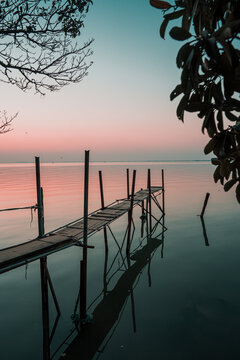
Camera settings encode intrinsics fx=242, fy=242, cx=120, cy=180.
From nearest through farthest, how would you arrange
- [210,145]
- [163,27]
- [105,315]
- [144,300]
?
[163,27] → [210,145] → [105,315] → [144,300]

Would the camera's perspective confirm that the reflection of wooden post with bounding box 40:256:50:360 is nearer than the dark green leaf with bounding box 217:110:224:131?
No

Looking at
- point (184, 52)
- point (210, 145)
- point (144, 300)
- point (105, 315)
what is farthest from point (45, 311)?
point (184, 52)

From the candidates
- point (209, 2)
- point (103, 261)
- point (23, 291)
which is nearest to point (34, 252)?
point (23, 291)

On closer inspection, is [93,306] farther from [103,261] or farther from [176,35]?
[176,35]

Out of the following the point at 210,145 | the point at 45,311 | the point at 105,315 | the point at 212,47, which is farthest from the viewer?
the point at 105,315

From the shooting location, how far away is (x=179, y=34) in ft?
7.07

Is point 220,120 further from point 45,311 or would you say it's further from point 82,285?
point 45,311

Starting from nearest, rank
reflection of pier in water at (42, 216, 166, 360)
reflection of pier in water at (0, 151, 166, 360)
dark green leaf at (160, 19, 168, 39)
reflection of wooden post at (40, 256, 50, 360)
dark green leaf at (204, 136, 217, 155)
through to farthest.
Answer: dark green leaf at (160, 19, 168, 39) < dark green leaf at (204, 136, 217, 155) < reflection of pier in water at (0, 151, 166, 360) < reflection of pier in water at (42, 216, 166, 360) < reflection of wooden post at (40, 256, 50, 360)

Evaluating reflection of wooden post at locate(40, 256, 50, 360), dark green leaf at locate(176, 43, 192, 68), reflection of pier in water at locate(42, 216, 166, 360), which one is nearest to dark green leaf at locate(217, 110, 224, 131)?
dark green leaf at locate(176, 43, 192, 68)

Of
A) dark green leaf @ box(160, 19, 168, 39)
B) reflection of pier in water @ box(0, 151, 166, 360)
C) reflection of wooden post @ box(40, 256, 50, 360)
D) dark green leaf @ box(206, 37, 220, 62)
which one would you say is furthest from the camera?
reflection of wooden post @ box(40, 256, 50, 360)

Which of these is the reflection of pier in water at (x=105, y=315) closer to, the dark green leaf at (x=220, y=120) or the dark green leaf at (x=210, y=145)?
the dark green leaf at (x=210, y=145)

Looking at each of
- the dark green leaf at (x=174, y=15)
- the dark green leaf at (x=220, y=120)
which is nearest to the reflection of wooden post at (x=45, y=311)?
the dark green leaf at (x=220, y=120)

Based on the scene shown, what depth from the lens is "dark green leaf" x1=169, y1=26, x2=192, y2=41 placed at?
7.01ft

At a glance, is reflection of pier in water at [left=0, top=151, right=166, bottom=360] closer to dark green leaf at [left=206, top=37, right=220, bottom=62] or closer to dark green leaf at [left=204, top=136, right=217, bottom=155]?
dark green leaf at [left=204, top=136, right=217, bottom=155]
